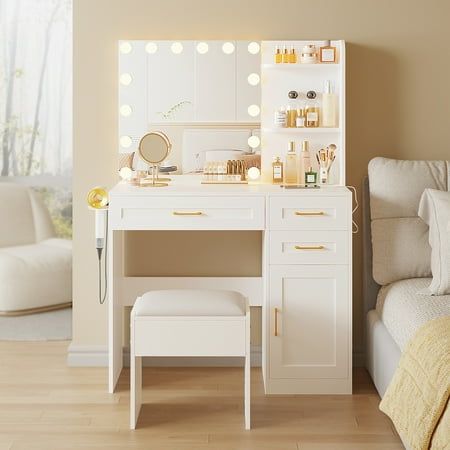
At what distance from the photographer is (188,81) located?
4141mm

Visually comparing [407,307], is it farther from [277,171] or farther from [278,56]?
[278,56]

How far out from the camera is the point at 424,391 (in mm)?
2721

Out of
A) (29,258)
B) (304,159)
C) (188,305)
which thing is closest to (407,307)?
(188,305)

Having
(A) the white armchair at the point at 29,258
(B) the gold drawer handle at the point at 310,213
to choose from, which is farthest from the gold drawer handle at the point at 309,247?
(A) the white armchair at the point at 29,258

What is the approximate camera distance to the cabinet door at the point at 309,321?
375cm

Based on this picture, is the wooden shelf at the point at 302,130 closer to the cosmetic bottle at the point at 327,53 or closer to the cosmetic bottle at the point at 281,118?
the cosmetic bottle at the point at 281,118

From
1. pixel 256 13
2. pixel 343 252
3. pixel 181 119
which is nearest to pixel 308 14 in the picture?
pixel 256 13

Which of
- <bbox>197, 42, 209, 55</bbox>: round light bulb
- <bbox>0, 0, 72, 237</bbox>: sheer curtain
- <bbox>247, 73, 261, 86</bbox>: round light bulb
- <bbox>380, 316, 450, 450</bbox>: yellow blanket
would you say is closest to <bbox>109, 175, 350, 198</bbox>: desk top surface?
<bbox>247, 73, 261, 86</bbox>: round light bulb

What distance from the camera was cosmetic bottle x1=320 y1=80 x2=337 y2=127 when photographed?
160 inches

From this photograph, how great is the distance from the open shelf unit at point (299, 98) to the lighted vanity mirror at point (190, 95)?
0.15ft

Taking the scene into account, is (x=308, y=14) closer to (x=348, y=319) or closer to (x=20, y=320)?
(x=348, y=319)

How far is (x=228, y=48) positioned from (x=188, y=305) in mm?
1327

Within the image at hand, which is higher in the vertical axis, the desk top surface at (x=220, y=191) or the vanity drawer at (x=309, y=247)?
the desk top surface at (x=220, y=191)

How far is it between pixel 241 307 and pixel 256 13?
145 centimetres
